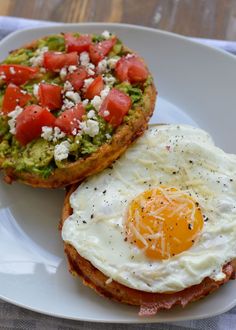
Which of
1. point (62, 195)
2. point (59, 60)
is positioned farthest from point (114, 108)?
point (62, 195)

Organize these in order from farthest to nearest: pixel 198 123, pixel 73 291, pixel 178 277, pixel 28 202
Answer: pixel 198 123 < pixel 28 202 < pixel 73 291 < pixel 178 277

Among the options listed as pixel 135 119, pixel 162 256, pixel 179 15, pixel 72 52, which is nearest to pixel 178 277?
pixel 162 256

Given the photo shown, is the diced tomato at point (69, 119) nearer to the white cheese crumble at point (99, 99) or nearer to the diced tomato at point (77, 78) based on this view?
the white cheese crumble at point (99, 99)

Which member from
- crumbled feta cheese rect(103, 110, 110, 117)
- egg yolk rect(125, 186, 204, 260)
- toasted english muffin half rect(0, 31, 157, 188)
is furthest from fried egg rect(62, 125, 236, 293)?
crumbled feta cheese rect(103, 110, 110, 117)

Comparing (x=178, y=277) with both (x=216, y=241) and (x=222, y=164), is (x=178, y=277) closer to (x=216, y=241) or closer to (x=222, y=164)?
(x=216, y=241)

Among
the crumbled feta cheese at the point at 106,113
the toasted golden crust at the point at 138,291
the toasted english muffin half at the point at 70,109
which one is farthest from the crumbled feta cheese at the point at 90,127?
the toasted golden crust at the point at 138,291
